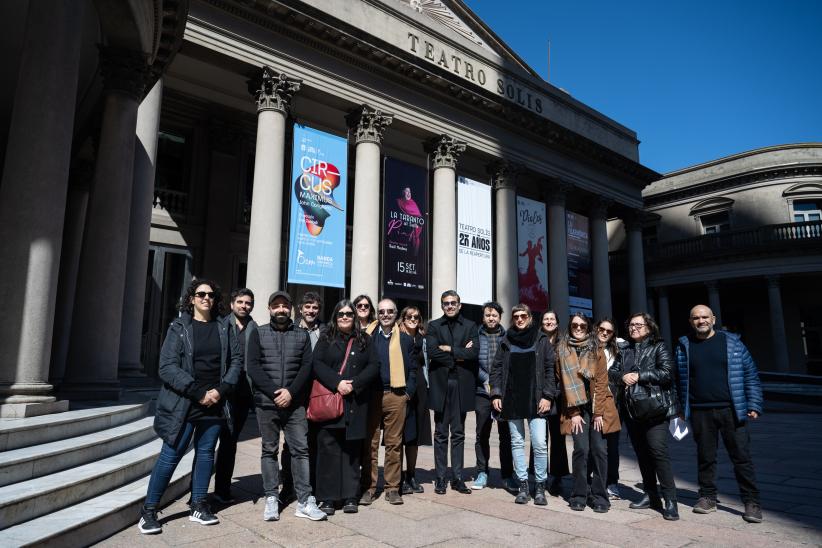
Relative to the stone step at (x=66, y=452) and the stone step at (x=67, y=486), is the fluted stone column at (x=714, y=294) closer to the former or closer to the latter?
the stone step at (x=66, y=452)

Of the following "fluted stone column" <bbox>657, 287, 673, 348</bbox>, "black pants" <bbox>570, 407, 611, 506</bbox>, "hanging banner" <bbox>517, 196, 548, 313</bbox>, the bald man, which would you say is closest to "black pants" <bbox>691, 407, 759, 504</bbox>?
the bald man

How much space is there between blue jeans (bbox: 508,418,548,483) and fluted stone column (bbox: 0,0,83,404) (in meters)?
4.62

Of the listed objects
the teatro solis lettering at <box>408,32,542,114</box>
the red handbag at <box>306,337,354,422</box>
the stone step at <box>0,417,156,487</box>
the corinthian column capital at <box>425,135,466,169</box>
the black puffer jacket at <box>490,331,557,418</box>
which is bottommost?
the stone step at <box>0,417,156,487</box>

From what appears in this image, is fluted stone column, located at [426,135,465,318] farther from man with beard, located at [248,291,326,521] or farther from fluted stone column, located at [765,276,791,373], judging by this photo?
fluted stone column, located at [765,276,791,373]

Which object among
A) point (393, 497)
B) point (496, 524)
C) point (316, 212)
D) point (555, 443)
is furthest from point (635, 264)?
point (496, 524)

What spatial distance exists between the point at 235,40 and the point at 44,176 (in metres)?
9.58

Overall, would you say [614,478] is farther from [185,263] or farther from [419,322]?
[185,263]

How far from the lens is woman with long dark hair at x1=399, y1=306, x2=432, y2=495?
17.9ft

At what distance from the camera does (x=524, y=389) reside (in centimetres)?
533

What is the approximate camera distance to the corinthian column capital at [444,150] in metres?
18.1

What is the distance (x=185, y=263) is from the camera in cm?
1658

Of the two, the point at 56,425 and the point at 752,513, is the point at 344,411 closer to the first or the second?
the point at 56,425

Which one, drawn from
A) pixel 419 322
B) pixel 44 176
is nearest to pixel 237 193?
pixel 44 176

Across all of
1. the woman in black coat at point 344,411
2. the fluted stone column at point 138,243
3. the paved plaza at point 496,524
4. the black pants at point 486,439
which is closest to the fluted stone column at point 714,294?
the paved plaza at point 496,524
